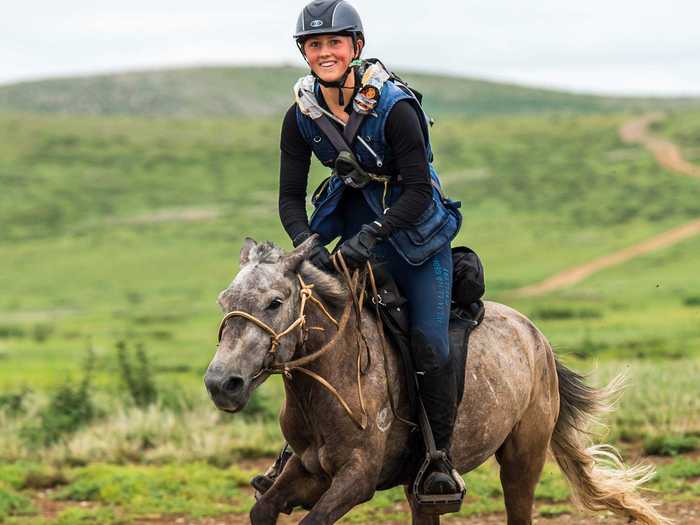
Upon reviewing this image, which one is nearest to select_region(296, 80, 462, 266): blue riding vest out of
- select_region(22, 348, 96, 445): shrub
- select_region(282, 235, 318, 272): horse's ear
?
select_region(282, 235, 318, 272): horse's ear

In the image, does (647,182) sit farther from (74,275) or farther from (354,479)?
(354,479)

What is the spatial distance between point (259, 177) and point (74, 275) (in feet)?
93.6

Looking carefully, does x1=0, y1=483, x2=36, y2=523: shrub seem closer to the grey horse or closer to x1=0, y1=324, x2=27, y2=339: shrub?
the grey horse

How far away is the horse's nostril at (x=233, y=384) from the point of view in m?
5.25

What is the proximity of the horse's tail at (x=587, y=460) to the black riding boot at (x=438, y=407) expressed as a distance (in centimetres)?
Answer: 194

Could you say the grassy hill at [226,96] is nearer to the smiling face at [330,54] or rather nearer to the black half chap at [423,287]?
the black half chap at [423,287]

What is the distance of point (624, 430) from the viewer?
513 inches

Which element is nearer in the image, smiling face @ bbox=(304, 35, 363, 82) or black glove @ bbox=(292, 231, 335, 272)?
black glove @ bbox=(292, 231, 335, 272)

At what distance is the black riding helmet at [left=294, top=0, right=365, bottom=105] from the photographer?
6.12 meters

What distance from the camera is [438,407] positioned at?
6.44 metres

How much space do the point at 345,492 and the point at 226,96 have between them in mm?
163020

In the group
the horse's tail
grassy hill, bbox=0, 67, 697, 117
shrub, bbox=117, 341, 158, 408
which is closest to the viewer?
the horse's tail

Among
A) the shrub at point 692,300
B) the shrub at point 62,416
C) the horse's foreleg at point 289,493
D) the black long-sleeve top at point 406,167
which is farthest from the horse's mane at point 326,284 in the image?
the shrub at point 692,300

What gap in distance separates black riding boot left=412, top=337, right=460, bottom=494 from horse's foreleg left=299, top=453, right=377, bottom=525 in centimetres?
48
